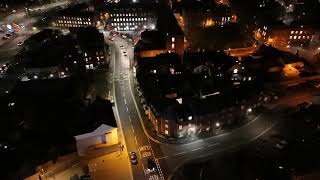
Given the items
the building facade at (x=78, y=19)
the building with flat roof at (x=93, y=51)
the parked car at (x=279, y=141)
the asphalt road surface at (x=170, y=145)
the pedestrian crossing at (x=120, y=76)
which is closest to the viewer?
the asphalt road surface at (x=170, y=145)

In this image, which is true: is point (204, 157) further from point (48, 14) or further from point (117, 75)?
point (48, 14)

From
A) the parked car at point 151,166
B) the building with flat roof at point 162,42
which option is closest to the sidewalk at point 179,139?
the parked car at point 151,166

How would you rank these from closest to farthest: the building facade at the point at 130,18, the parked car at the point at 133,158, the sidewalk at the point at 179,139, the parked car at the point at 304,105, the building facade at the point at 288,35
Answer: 1. the parked car at the point at 133,158
2. the sidewalk at the point at 179,139
3. the parked car at the point at 304,105
4. the building facade at the point at 288,35
5. the building facade at the point at 130,18

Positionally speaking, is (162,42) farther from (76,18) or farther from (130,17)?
(76,18)

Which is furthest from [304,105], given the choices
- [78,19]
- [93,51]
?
Result: [78,19]

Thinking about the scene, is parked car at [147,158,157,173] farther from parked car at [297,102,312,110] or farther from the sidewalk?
parked car at [297,102,312,110]

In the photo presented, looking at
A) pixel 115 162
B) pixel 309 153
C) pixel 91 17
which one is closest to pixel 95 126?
pixel 115 162

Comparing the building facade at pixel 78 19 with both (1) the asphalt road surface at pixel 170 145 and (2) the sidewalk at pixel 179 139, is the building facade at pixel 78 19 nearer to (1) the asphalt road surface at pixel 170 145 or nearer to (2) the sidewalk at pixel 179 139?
(1) the asphalt road surface at pixel 170 145

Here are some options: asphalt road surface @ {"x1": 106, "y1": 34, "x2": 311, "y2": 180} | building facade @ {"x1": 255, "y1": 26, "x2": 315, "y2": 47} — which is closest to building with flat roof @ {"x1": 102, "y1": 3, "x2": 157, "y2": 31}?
building facade @ {"x1": 255, "y1": 26, "x2": 315, "y2": 47}

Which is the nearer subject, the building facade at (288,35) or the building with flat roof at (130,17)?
the building facade at (288,35)

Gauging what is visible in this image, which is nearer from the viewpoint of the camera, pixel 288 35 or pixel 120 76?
pixel 120 76

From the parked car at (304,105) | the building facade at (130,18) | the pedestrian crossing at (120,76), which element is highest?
the building facade at (130,18)
